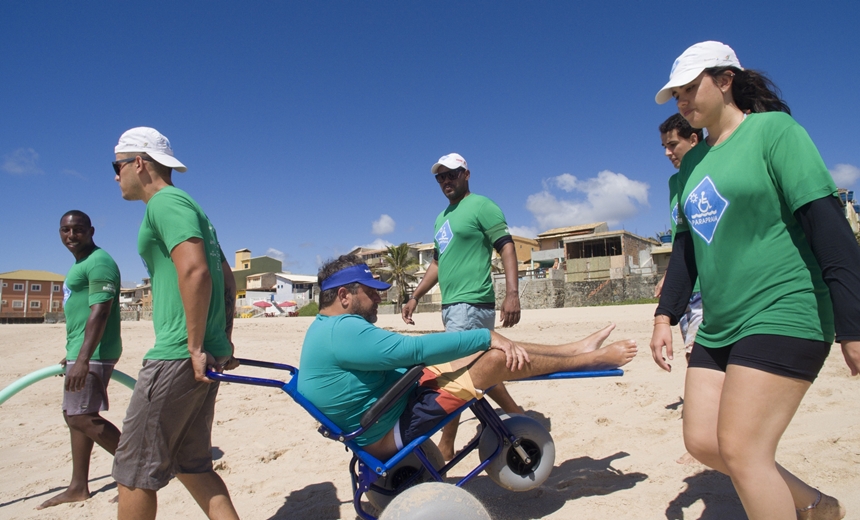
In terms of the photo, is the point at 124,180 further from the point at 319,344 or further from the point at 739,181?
A: the point at 739,181

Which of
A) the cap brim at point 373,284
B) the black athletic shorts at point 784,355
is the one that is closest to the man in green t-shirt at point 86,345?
the cap brim at point 373,284

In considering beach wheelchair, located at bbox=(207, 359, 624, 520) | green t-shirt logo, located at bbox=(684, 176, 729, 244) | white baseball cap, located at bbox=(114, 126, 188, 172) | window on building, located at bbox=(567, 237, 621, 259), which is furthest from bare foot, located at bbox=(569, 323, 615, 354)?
window on building, located at bbox=(567, 237, 621, 259)

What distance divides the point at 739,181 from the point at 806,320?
54 cm

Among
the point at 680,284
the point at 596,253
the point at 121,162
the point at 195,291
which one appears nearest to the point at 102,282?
the point at 121,162

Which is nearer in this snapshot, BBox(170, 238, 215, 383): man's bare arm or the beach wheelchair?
BBox(170, 238, 215, 383): man's bare arm

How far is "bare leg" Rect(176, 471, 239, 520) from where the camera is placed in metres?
2.65

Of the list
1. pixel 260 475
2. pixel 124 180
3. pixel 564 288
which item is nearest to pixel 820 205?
pixel 124 180

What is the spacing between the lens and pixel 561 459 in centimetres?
373

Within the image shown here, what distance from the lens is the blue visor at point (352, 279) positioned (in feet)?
8.81

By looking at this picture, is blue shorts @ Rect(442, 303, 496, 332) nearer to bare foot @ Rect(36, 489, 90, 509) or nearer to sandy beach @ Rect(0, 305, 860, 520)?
sandy beach @ Rect(0, 305, 860, 520)

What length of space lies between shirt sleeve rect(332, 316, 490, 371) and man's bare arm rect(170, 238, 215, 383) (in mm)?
625

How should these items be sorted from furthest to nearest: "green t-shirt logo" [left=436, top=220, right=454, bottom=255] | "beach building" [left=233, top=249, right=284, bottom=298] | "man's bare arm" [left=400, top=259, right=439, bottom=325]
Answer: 1. "beach building" [left=233, top=249, right=284, bottom=298]
2. "man's bare arm" [left=400, top=259, right=439, bottom=325]
3. "green t-shirt logo" [left=436, top=220, right=454, bottom=255]

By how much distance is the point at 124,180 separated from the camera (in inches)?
108

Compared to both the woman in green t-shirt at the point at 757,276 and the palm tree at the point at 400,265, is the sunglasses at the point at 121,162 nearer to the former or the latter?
the woman in green t-shirt at the point at 757,276
